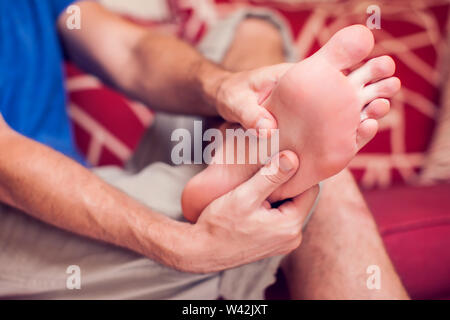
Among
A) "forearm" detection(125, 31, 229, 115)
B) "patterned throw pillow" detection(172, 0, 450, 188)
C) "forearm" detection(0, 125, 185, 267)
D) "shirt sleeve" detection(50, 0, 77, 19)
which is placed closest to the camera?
"forearm" detection(0, 125, 185, 267)

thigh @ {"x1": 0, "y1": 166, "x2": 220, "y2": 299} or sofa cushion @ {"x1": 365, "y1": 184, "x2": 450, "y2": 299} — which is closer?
thigh @ {"x1": 0, "y1": 166, "x2": 220, "y2": 299}

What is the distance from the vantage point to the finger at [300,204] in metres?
0.40

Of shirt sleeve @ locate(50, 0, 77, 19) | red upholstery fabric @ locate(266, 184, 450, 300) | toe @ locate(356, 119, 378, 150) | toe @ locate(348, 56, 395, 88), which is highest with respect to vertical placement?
shirt sleeve @ locate(50, 0, 77, 19)

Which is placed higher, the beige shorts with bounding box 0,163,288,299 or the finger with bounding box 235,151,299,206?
the finger with bounding box 235,151,299,206

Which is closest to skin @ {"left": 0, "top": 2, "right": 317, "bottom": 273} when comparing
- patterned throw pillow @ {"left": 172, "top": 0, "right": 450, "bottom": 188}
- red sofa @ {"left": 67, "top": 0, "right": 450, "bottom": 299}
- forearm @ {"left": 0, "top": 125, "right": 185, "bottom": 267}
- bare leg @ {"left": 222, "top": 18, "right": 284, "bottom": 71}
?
forearm @ {"left": 0, "top": 125, "right": 185, "bottom": 267}

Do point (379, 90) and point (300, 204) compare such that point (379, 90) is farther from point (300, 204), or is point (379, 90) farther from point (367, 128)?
point (300, 204)

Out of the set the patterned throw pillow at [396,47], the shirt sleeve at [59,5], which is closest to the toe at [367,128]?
the patterned throw pillow at [396,47]

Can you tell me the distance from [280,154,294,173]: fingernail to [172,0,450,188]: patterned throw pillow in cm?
44

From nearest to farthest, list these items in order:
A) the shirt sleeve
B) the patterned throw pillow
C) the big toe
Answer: the big toe → the shirt sleeve → the patterned throw pillow

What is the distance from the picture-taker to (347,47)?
0.31 meters

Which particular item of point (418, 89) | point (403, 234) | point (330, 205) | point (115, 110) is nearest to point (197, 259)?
point (330, 205)

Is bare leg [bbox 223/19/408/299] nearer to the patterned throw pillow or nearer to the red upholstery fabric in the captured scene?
the red upholstery fabric

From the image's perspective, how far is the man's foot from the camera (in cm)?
A: 32

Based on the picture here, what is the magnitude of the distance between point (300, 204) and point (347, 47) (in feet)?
0.55
